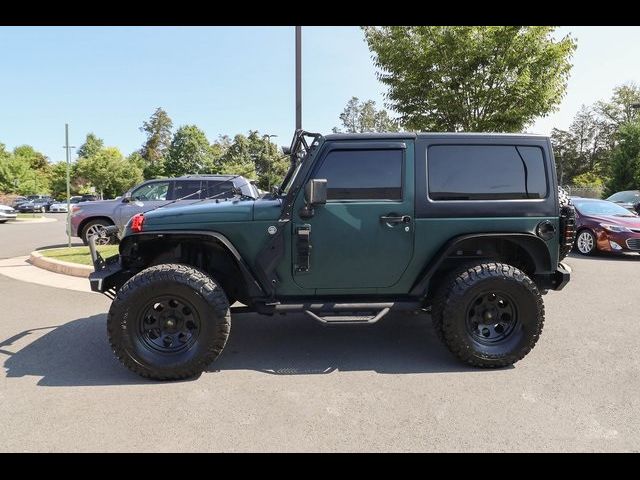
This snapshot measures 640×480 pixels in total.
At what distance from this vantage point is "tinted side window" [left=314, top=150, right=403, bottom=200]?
11.8 ft

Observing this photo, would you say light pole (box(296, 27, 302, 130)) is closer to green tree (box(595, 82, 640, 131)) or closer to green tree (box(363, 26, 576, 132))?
green tree (box(363, 26, 576, 132))

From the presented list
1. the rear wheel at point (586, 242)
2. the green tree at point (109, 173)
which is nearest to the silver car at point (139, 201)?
the rear wheel at point (586, 242)

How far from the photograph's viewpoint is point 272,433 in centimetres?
264

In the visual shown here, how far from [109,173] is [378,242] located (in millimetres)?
50941

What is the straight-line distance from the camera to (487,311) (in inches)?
145

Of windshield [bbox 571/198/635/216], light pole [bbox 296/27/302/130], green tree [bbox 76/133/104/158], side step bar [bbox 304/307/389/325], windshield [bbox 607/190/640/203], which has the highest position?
green tree [bbox 76/133/104/158]

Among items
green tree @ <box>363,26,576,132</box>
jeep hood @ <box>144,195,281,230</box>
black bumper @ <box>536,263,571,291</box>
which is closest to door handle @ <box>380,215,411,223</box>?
jeep hood @ <box>144,195,281,230</box>

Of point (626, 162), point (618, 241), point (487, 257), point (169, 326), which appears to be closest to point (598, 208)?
point (618, 241)

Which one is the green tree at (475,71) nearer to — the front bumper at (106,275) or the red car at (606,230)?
the red car at (606,230)

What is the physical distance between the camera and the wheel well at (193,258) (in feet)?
12.4

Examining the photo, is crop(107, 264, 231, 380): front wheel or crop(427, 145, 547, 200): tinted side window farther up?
crop(427, 145, 547, 200): tinted side window

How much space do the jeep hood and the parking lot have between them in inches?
51.4
